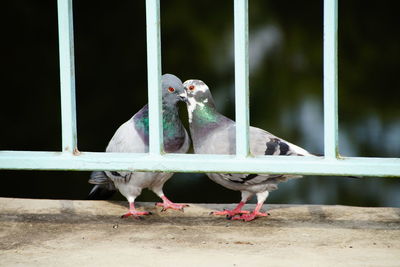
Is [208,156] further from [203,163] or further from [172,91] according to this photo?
[172,91]

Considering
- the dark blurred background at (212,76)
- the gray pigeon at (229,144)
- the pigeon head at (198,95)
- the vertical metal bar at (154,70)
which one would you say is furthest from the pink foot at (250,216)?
the dark blurred background at (212,76)

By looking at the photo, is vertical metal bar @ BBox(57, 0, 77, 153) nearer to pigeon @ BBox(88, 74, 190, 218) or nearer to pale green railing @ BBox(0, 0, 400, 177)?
pale green railing @ BBox(0, 0, 400, 177)

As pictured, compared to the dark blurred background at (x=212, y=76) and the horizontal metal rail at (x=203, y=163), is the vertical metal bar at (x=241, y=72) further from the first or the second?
the dark blurred background at (x=212, y=76)

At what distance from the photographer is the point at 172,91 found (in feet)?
13.3

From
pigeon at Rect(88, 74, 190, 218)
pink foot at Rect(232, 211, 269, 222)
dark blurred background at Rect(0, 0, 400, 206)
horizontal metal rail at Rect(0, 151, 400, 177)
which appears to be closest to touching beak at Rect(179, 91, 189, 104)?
pigeon at Rect(88, 74, 190, 218)

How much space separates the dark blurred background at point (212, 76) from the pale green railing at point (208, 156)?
2.90m

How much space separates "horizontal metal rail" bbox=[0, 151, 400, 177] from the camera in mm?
2746

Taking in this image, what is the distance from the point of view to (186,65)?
19.9 feet

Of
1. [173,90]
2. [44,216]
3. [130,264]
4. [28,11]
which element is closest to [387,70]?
[173,90]

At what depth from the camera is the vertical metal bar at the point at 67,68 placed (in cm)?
281

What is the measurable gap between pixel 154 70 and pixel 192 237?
2.50 ft

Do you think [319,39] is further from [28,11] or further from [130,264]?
[130,264]

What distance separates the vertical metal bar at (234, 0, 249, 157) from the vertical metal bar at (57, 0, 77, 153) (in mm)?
630

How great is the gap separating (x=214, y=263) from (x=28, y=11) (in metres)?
3.94
